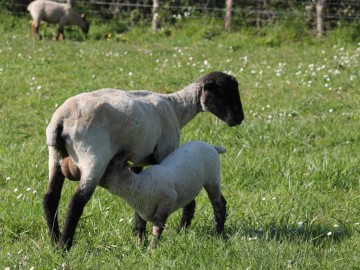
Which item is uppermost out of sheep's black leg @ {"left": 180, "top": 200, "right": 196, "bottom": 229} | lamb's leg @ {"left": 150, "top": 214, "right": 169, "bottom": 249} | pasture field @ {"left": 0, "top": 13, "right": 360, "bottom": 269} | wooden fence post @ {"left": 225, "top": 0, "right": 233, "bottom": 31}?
lamb's leg @ {"left": 150, "top": 214, "right": 169, "bottom": 249}

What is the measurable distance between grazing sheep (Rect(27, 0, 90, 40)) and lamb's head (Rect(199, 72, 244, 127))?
11953 mm

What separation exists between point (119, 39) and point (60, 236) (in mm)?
12319

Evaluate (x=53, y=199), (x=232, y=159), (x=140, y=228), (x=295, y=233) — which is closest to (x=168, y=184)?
(x=140, y=228)

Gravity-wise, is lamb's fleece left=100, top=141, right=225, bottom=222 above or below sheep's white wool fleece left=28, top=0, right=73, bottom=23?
above

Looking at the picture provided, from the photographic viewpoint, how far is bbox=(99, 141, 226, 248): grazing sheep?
181 inches

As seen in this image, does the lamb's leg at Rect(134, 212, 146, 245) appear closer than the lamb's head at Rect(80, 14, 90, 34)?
Yes

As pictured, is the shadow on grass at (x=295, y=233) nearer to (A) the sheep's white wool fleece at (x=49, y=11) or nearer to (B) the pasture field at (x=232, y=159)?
(B) the pasture field at (x=232, y=159)

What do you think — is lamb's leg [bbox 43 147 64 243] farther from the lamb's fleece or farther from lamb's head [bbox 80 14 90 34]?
lamb's head [bbox 80 14 90 34]

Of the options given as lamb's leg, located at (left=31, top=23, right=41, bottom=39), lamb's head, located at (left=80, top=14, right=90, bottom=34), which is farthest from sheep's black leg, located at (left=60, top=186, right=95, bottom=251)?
lamb's head, located at (left=80, top=14, right=90, bottom=34)

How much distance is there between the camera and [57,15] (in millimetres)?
17297

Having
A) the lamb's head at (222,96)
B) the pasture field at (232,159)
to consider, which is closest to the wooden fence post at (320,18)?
the pasture field at (232,159)

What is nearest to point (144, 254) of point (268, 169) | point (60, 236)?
point (60, 236)

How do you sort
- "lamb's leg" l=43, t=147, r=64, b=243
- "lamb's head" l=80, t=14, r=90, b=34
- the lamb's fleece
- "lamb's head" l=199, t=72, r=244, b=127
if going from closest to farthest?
the lamb's fleece → "lamb's leg" l=43, t=147, r=64, b=243 → "lamb's head" l=199, t=72, r=244, b=127 → "lamb's head" l=80, t=14, r=90, b=34

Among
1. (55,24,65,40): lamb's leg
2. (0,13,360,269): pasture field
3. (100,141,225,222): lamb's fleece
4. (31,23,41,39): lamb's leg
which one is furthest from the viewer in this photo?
(55,24,65,40): lamb's leg
